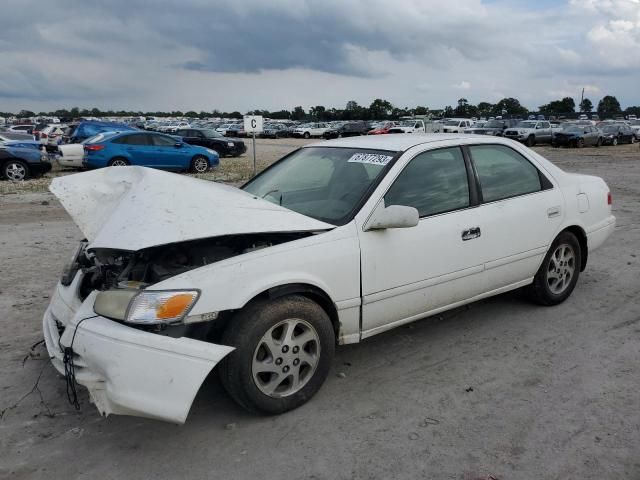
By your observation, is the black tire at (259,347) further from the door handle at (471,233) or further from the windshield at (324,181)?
the door handle at (471,233)

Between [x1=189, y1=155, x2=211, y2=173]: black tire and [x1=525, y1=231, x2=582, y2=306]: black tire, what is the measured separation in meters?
15.1

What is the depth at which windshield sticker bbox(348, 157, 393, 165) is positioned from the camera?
3885mm

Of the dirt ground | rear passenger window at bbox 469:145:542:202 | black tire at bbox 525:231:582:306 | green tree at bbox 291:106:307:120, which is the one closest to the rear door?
rear passenger window at bbox 469:145:542:202

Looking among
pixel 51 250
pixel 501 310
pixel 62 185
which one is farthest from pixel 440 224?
pixel 51 250

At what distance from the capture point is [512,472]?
2707 mm

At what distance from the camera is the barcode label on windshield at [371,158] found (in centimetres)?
388

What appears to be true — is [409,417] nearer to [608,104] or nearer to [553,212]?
[553,212]

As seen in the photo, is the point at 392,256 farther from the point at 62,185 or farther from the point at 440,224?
the point at 62,185

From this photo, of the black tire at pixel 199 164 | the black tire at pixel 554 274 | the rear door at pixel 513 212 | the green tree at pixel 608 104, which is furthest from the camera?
the green tree at pixel 608 104

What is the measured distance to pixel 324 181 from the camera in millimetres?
4066

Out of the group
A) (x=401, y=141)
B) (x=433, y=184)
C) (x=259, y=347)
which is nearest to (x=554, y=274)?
(x=433, y=184)

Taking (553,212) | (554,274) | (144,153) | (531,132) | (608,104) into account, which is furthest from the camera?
(608,104)

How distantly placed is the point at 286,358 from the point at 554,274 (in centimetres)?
286

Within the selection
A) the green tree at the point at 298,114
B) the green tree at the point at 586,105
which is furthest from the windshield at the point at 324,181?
the green tree at the point at 586,105
